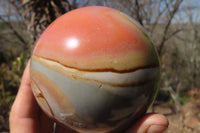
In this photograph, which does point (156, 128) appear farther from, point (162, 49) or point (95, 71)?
point (162, 49)

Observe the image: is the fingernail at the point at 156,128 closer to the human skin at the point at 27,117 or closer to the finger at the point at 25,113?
the human skin at the point at 27,117

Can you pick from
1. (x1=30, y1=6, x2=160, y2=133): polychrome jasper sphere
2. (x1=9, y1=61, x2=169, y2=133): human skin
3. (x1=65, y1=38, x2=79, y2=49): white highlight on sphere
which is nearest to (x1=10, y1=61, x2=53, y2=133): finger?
(x1=9, y1=61, x2=169, y2=133): human skin

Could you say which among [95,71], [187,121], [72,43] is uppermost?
[72,43]

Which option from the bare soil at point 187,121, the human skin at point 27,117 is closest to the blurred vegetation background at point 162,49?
the bare soil at point 187,121

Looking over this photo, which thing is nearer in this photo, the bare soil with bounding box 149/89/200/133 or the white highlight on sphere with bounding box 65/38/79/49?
the white highlight on sphere with bounding box 65/38/79/49

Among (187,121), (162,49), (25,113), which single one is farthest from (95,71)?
(162,49)

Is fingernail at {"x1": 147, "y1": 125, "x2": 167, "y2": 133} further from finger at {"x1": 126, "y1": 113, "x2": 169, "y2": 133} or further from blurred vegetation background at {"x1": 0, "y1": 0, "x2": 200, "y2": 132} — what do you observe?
blurred vegetation background at {"x1": 0, "y1": 0, "x2": 200, "y2": 132}
